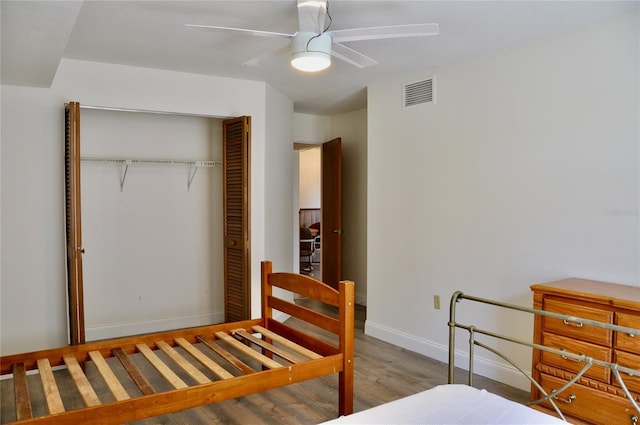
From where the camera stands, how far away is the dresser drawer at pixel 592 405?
7.50ft

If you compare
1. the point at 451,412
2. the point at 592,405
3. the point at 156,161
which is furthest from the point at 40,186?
the point at 592,405

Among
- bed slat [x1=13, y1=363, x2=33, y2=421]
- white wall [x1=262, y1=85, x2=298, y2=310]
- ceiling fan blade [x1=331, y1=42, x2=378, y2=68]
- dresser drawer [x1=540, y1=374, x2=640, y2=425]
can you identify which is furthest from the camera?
white wall [x1=262, y1=85, x2=298, y2=310]

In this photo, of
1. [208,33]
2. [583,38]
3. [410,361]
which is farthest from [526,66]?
[410,361]

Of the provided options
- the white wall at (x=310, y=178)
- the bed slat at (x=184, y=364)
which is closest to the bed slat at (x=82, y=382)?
the bed slat at (x=184, y=364)

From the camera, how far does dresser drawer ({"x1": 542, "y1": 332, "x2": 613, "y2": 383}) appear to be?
7.69 feet

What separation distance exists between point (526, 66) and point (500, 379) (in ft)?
7.44

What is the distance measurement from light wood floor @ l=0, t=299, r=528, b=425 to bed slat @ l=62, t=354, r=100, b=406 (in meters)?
0.62

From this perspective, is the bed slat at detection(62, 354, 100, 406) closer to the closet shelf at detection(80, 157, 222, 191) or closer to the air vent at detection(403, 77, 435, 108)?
the closet shelf at detection(80, 157, 222, 191)

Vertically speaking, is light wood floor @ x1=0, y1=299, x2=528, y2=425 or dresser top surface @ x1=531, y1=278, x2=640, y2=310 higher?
dresser top surface @ x1=531, y1=278, x2=640, y2=310

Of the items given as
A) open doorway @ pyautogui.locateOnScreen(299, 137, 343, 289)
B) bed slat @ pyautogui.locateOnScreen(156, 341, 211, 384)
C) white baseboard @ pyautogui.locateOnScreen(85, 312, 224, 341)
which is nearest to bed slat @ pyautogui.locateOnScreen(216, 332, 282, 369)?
bed slat @ pyautogui.locateOnScreen(156, 341, 211, 384)

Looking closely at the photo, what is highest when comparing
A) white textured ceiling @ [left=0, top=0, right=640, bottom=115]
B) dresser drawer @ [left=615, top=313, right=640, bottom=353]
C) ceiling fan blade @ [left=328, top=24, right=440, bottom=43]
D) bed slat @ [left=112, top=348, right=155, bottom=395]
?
white textured ceiling @ [left=0, top=0, right=640, bottom=115]

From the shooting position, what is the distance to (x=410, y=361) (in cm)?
375

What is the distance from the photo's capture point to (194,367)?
240 centimetres

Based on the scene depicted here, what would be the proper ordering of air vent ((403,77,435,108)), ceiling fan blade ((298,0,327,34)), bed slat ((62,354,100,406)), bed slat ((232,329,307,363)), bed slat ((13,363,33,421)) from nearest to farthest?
bed slat ((13,363,33,421)) → bed slat ((62,354,100,406)) → ceiling fan blade ((298,0,327,34)) → bed slat ((232,329,307,363)) → air vent ((403,77,435,108))
